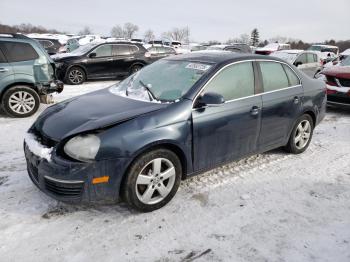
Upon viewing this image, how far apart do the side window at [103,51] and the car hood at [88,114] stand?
8.42 metres

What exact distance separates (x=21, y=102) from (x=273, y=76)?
5295 millimetres

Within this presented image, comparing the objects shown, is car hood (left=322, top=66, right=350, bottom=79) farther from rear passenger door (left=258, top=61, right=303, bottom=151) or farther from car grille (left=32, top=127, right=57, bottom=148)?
car grille (left=32, top=127, right=57, bottom=148)

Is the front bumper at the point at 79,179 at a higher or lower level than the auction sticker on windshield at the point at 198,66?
lower

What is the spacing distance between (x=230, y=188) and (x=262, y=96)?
1263mm

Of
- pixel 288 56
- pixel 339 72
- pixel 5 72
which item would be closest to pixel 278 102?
pixel 339 72

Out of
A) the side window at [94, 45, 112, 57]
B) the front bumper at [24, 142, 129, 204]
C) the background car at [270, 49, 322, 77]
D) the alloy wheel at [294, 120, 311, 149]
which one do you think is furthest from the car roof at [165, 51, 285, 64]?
the background car at [270, 49, 322, 77]

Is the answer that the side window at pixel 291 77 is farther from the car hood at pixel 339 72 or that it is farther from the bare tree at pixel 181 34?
the bare tree at pixel 181 34

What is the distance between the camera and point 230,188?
13.0 feet

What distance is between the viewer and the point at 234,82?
13.1 feet

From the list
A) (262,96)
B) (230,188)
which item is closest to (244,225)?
(230,188)

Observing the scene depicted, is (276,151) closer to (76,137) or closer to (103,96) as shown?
(103,96)

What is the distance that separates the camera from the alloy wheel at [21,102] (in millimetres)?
6930

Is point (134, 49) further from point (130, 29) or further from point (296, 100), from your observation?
point (130, 29)

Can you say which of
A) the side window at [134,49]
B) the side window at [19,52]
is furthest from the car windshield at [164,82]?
the side window at [134,49]
